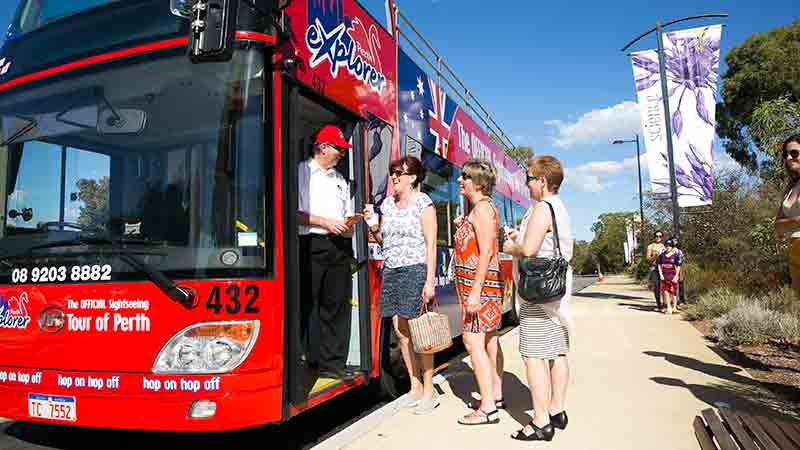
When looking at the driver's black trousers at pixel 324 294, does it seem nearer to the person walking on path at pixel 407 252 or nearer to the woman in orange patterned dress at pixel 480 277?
the person walking on path at pixel 407 252

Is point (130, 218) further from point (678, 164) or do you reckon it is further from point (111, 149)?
point (678, 164)

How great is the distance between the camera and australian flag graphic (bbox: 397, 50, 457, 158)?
5.59m

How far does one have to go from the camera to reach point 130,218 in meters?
3.34

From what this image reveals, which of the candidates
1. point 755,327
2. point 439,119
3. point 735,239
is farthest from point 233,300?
point 735,239

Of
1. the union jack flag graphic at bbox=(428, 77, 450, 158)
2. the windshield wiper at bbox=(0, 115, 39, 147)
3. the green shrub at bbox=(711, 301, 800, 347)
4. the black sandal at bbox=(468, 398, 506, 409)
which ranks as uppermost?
the union jack flag graphic at bbox=(428, 77, 450, 158)

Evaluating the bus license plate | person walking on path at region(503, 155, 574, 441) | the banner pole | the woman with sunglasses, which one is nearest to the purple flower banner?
the banner pole

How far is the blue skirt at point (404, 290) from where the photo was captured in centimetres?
439

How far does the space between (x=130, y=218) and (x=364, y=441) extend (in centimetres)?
204

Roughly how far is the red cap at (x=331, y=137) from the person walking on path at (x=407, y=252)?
0.47 meters

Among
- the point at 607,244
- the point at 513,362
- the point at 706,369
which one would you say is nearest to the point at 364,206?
the point at 513,362

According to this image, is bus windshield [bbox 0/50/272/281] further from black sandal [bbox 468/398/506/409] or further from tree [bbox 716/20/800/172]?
tree [bbox 716/20/800/172]

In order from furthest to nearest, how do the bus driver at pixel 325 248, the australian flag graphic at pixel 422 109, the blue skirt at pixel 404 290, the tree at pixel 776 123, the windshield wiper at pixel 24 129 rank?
the tree at pixel 776 123, the australian flag graphic at pixel 422 109, the blue skirt at pixel 404 290, the bus driver at pixel 325 248, the windshield wiper at pixel 24 129

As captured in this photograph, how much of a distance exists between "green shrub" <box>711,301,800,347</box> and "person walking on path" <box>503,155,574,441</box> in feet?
17.1

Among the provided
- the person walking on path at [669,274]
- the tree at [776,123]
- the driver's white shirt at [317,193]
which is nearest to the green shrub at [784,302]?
the tree at [776,123]
